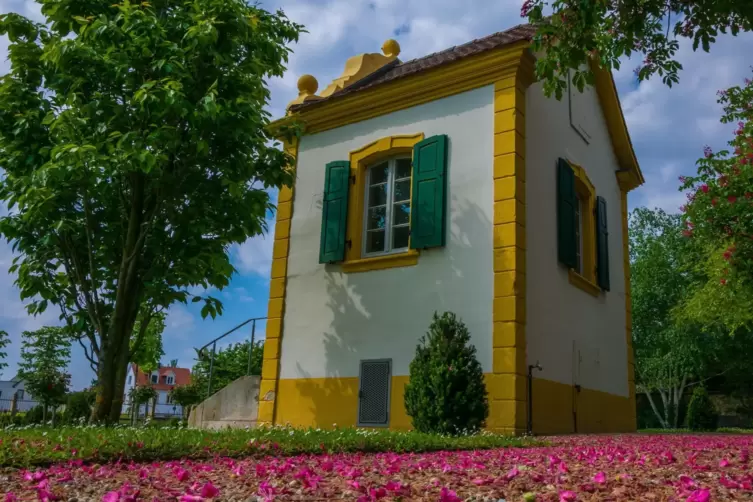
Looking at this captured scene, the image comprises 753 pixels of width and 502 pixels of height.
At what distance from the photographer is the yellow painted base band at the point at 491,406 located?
27.6 feet

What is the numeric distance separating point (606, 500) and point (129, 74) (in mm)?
7838

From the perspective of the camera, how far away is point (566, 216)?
411 inches

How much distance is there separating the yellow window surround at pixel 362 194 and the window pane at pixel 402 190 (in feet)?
1.53

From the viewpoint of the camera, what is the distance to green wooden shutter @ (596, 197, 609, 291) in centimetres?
1184

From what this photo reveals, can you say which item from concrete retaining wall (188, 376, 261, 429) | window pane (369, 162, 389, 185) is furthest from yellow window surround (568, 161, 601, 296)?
concrete retaining wall (188, 376, 261, 429)

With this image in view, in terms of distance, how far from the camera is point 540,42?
18.3ft

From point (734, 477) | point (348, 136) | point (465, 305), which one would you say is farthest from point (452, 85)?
point (734, 477)

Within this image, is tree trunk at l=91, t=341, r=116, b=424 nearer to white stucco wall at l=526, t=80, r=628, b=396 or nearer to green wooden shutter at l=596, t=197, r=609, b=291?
white stucco wall at l=526, t=80, r=628, b=396

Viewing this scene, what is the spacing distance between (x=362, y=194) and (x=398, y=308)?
2091 millimetres

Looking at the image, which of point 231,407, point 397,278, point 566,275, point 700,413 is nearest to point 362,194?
point 397,278

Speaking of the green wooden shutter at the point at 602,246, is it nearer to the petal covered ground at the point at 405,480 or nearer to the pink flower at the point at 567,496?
the petal covered ground at the point at 405,480

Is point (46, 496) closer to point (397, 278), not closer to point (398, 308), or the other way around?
point (398, 308)

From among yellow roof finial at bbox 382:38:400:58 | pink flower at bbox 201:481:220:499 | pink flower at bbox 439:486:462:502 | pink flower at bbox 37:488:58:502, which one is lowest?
pink flower at bbox 37:488:58:502

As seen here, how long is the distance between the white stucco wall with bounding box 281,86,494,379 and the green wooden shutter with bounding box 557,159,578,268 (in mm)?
1704
